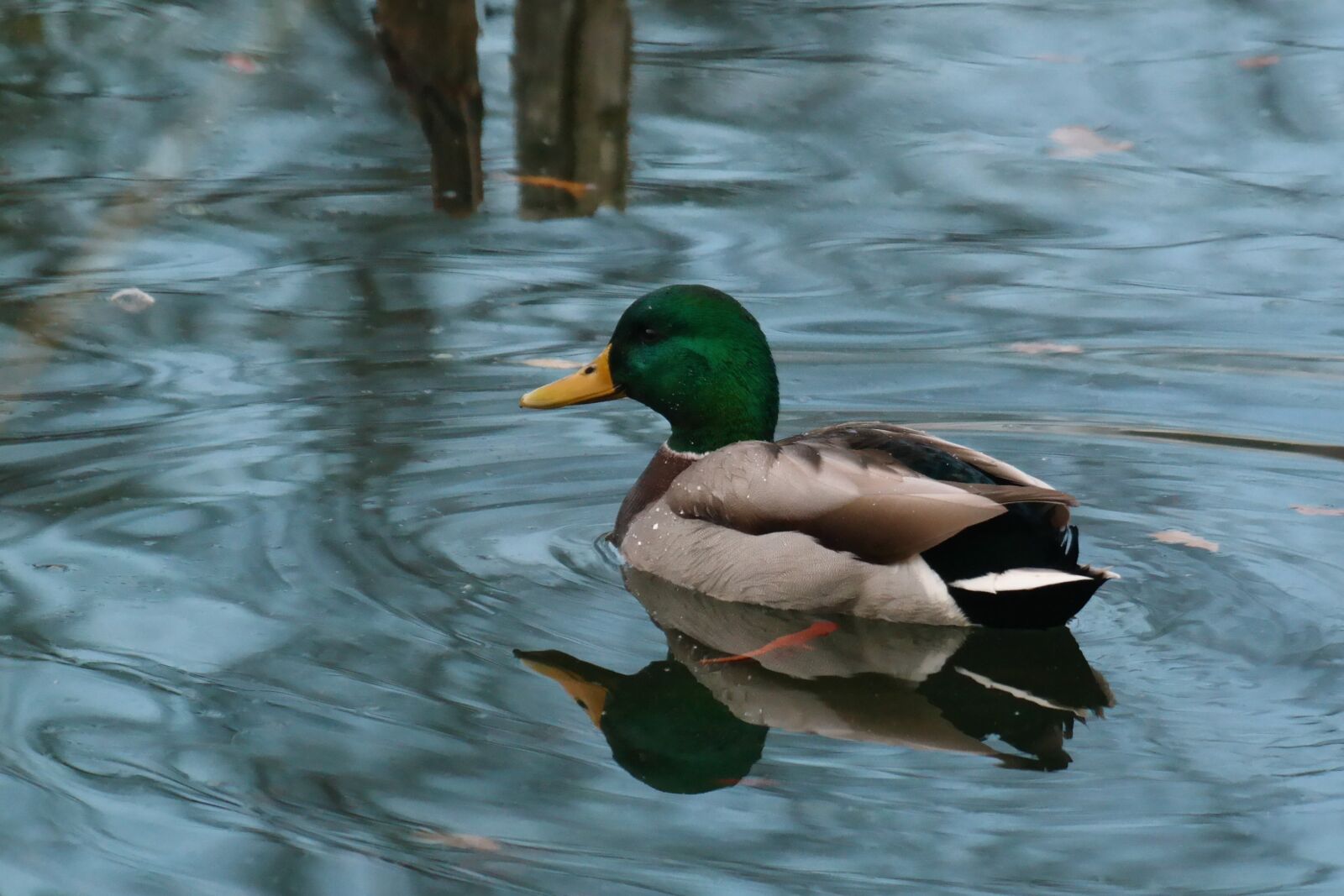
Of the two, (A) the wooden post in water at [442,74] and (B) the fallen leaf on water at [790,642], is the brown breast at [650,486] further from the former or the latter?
(A) the wooden post in water at [442,74]

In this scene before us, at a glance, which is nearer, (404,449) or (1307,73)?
(404,449)

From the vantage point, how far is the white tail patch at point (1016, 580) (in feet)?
16.5

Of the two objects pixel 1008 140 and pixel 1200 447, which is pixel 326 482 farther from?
pixel 1008 140

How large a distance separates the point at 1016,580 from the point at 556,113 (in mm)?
5330

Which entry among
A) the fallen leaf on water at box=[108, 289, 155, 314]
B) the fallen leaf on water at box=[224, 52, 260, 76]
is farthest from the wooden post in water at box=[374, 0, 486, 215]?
the fallen leaf on water at box=[108, 289, 155, 314]

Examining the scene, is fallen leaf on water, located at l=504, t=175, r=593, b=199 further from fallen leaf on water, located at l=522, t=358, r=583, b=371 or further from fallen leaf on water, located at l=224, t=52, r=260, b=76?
fallen leaf on water, located at l=224, t=52, r=260, b=76

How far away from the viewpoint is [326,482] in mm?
6336

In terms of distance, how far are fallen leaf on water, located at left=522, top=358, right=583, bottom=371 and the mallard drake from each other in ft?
3.67

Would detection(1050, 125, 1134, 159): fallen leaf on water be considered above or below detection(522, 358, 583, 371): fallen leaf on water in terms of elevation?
above

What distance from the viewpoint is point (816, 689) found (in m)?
4.98

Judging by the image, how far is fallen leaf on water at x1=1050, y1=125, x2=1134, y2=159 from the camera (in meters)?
10.1

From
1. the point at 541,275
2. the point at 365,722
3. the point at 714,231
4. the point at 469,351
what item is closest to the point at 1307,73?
the point at 714,231

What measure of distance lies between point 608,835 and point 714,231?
Answer: 5.21m

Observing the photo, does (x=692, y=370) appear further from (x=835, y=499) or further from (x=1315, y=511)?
(x=1315, y=511)
